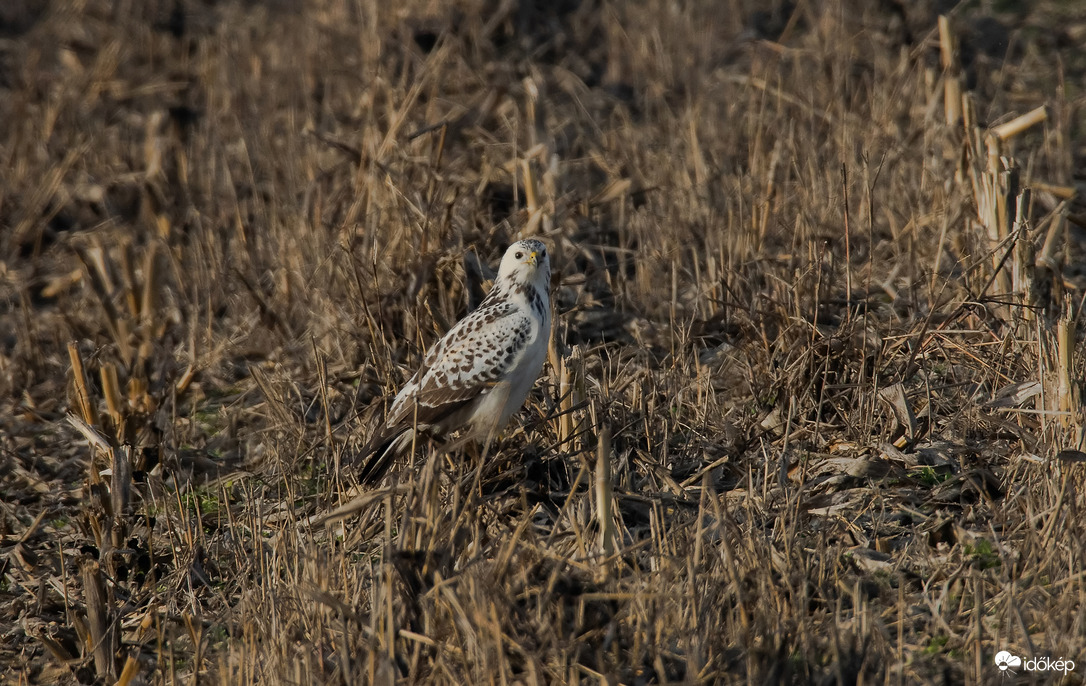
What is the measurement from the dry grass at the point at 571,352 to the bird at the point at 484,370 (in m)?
0.18

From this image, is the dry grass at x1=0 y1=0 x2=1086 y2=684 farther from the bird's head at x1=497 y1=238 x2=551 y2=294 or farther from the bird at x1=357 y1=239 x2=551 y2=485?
the bird's head at x1=497 y1=238 x2=551 y2=294

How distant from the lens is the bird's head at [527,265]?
491 cm

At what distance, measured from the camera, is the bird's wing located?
4.79 metres

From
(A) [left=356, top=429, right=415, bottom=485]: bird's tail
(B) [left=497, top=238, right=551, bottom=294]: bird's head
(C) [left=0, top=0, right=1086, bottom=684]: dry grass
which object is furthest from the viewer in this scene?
(B) [left=497, top=238, right=551, bottom=294]: bird's head

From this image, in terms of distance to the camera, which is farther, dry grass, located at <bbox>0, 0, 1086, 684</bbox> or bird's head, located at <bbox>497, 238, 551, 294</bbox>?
bird's head, located at <bbox>497, 238, 551, 294</bbox>

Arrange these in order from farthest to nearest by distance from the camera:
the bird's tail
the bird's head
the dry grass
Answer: the bird's head → the bird's tail → the dry grass

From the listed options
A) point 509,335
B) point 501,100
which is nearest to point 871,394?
point 509,335

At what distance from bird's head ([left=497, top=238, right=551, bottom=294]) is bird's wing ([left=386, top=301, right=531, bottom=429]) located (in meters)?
0.13

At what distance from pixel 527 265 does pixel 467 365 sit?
0.49m

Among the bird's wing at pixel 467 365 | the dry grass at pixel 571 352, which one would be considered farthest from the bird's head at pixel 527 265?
the dry grass at pixel 571 352

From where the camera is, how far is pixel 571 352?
5.14 meters

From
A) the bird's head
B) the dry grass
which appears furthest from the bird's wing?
the dry grass

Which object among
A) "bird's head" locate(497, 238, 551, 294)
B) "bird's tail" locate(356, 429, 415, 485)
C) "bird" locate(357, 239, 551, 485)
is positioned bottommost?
"bird's tail" locate(356, 429, 415, 485)

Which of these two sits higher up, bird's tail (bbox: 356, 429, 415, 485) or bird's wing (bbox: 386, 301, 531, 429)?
bird's wing (bbox: 386, 301, 531, 429)
